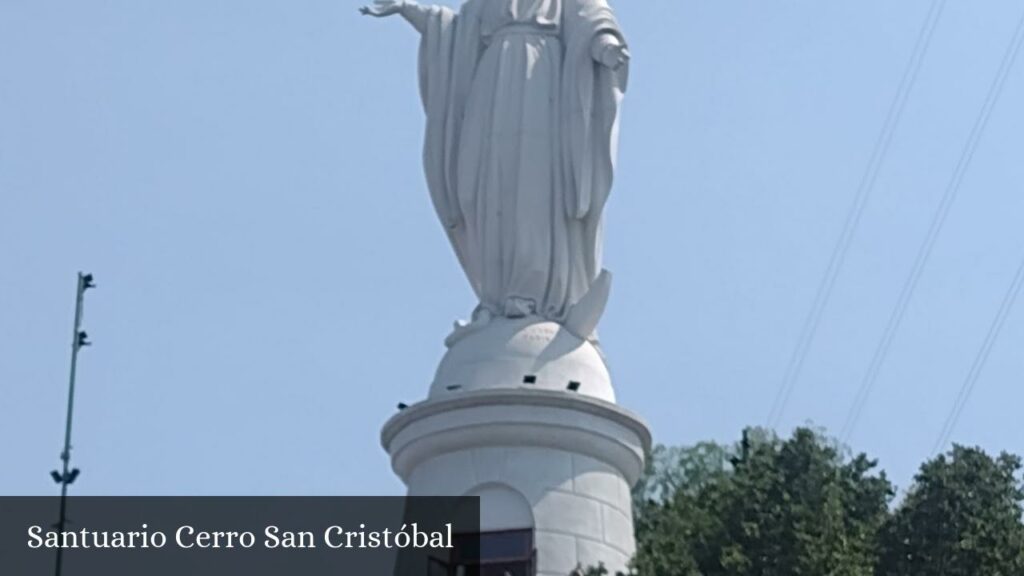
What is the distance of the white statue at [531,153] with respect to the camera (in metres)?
35.0

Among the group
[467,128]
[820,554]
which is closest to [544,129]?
[467,128]

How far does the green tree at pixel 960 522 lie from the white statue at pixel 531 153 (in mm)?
4301

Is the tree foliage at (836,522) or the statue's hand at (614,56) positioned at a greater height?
the statue's hand at (614,56)

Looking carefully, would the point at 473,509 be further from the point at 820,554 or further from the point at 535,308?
the point at 820,554

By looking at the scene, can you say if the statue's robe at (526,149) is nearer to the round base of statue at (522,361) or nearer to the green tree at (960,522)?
the round base of statue at (522,361)

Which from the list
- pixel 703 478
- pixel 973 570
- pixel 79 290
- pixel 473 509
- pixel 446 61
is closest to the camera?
pixel 79 290

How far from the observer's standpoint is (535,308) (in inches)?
1374

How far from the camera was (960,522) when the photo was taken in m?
31.8

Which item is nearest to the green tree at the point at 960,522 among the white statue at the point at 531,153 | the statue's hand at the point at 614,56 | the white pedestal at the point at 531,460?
the white pedestal at the point at 531,460

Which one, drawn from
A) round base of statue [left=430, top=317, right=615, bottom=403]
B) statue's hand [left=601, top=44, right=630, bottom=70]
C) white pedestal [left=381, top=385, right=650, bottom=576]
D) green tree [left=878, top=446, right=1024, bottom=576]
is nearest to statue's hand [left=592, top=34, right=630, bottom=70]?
statue's hand [left=601, top=44, right=630, bottom=70]

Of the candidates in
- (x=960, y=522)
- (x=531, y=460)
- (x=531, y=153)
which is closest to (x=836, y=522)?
(x=960, y=522)

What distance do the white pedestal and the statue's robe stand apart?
4.29 ft

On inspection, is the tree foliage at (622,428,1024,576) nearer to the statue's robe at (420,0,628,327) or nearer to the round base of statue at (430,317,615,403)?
the round base of statue at (430,317,615,403)

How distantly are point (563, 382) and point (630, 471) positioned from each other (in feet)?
3.90
